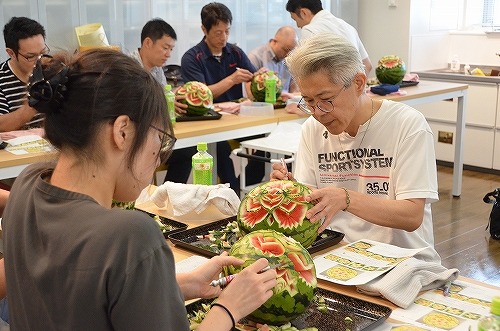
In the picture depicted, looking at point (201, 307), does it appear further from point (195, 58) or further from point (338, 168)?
point (195, 58)

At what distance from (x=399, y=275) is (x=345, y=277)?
154 millimetres

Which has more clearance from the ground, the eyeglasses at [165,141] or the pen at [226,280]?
Result: the eyeglasses at [165,141]

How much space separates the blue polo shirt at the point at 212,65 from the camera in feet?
16.3

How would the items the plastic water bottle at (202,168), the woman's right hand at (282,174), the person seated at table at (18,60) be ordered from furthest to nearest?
the person seated at table at (18,60) → the plastic water bottle at (202,168) → the woman's right hand at (282,174)

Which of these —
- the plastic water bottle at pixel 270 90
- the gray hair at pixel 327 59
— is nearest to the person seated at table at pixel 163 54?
the plastic water bottle at pixel 270 90

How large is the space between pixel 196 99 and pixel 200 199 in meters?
1.80

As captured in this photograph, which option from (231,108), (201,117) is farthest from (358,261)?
(231,108)

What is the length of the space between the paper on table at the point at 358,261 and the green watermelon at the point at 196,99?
7.03 ft

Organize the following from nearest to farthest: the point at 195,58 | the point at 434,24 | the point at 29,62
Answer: the point at 29,62, the point at 195,58, the point at 434,24

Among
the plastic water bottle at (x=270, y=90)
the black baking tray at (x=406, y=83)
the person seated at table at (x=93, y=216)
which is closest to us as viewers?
the person seated at table at (x=93, y=216)

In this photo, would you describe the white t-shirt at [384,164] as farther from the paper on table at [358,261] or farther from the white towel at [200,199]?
the white towel at [200,199]

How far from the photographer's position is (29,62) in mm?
3750

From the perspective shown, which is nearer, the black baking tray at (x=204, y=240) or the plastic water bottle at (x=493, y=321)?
the plastic water bottle at (x=493, y=321)

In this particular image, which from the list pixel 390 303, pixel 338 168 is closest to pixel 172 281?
pixel 390 303
